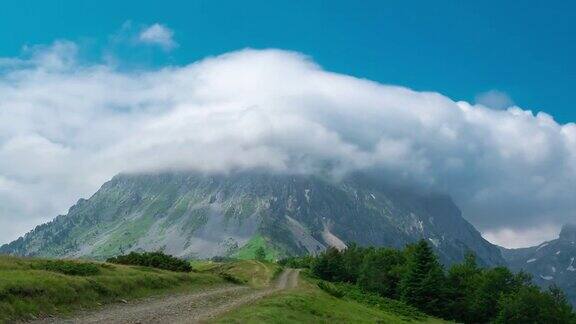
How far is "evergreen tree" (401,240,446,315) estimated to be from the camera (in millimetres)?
105312

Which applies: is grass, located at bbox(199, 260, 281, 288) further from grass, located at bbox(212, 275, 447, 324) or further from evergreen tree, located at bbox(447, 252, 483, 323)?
evergreen tree, located at bbox(447, 252, 483, 323)

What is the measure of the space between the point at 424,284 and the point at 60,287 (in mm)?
82219

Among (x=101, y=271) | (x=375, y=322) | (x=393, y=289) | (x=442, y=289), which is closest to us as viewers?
(x=101, y=271)

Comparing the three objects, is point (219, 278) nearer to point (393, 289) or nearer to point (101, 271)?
point (101, 271)

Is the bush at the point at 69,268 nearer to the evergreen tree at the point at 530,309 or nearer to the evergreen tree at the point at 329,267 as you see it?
the evergreen tree at the point at 530,309

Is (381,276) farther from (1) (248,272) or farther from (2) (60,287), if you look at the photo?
(2) (60,287)

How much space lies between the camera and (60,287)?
36.1 meters

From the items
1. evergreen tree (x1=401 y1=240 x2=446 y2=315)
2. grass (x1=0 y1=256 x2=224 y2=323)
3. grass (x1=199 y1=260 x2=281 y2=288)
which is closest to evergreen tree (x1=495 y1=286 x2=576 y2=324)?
evergreen tree (x1=401 y1=240 x2=446 y2=315)

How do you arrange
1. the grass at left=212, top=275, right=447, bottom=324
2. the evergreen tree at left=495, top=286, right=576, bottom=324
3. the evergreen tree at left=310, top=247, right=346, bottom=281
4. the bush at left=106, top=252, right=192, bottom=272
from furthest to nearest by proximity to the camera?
the evergreen tree at left=310, top=247, right=346, bottom=281
the evergreen tree at left=495, top=286, right=576, bottom=324
the bush at left=106, top=252, right=192, bottom=272
the grass at left=212, top=275, right=447, bottom=324

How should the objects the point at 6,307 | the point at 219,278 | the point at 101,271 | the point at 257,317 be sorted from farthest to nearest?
the point at 219,278 < the point at 101,271 < the point at 257,317 < the point at 6,307

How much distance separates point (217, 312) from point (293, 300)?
13.3 m

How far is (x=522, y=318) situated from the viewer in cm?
11219

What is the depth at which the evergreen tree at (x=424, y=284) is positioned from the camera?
346 feet

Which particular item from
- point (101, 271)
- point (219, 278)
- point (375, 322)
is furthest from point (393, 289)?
point (101, 271)
